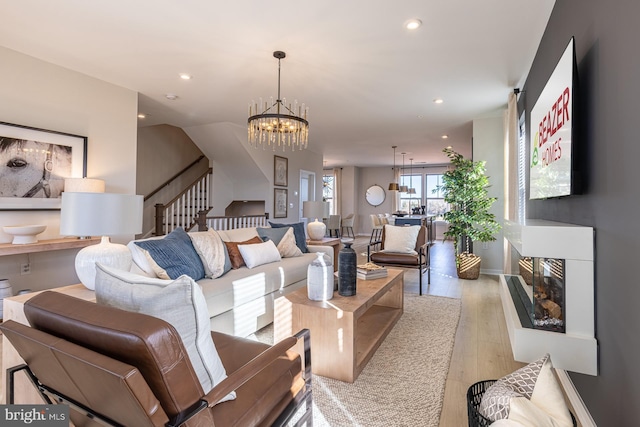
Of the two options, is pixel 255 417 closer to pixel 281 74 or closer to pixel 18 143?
pixel 281 74

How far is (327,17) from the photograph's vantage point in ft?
8.72

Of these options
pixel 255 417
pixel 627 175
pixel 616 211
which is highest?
pixel 627 175

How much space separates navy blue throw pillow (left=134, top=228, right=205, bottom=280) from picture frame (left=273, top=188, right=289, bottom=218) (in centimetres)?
446

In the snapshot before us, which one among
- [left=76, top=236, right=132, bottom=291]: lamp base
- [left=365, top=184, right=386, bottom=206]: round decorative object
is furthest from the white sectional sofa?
[left=365, top=184, right=386, bottom=206]: round decorative object

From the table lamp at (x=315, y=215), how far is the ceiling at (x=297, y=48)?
1539 millimetres

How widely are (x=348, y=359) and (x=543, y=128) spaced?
2.19m

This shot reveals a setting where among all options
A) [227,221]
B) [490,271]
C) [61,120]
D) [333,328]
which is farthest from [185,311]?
[490,271]

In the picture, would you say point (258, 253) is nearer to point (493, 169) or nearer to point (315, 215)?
point (315, 215)

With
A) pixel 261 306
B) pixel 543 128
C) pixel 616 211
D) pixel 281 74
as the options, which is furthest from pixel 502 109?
pixel 261 306

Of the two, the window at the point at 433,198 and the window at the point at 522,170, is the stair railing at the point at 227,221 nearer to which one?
the window at the point at 522,170

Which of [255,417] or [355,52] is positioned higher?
[355,52]

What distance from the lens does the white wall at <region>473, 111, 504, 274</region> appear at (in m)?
5.45

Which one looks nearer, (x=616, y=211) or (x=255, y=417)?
(x=255, y=417)

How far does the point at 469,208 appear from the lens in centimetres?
520
